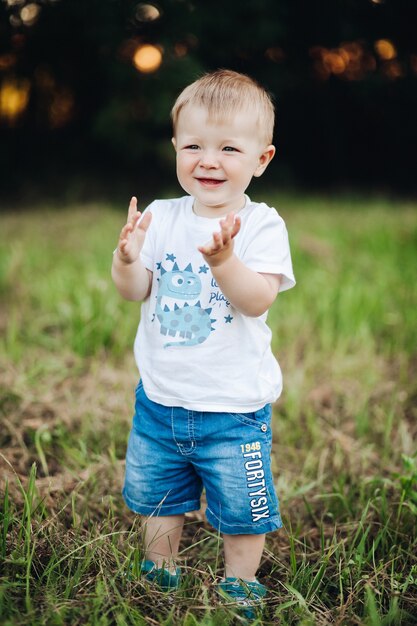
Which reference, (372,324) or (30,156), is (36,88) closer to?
(30,156)

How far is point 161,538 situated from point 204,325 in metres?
0.64

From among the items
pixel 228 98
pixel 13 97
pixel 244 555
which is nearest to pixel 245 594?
pixel 244 555

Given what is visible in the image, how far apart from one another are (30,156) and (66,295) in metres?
Result: 6.24

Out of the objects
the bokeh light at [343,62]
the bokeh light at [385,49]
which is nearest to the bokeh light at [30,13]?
the bokeh light at [343,62]

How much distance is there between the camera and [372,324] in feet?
10.7

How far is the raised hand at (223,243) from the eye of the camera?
4.15 feet

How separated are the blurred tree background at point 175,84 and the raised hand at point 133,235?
5.76 metres

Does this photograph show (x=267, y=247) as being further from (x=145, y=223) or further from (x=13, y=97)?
(x=13, y=97)

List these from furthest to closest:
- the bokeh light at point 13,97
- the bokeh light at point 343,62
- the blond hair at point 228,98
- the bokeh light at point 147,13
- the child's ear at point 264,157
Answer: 1. the bokeh light at point 343,62
2. the bokeh light at point 13,97
3. the bokeh light at point 147,13
4. the child's ear at point 264,157
5. the blond hair at point 228,98

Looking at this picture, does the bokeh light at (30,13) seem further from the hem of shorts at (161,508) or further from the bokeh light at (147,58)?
the hem of shorts at (161,508)

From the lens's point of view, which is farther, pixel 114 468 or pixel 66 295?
pixel 66 295

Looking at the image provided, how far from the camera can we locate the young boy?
1429mm

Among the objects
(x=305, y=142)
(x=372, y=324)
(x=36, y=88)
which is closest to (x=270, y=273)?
(x=372, y=324)

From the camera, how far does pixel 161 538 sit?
5.45 feet
